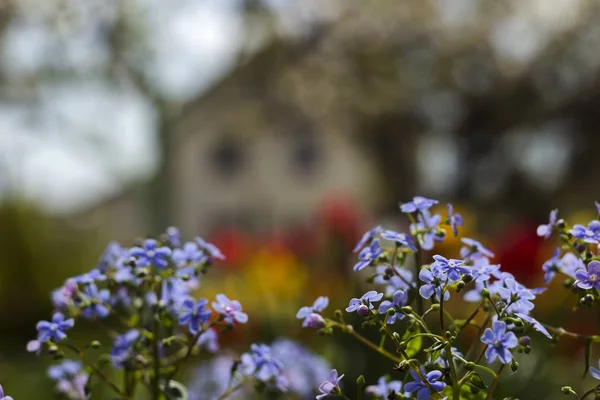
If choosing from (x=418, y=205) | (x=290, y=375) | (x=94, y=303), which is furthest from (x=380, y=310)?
(x=290, y=375)

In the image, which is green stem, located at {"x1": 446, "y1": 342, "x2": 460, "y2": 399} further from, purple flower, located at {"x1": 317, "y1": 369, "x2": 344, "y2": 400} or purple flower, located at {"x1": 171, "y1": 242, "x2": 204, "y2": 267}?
purple flower, located at {"x1": 171, "y1": 242, "x2": 204, "y2": 267}

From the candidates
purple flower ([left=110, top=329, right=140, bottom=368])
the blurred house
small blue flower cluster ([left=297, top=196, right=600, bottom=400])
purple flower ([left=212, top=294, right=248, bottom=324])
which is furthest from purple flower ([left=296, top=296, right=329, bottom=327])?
the blurred house

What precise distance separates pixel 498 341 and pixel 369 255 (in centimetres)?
27

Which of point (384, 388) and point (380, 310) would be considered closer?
point (380, 310)

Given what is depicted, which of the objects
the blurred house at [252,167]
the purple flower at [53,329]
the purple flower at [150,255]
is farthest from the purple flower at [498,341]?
the blurred house at [252,167]

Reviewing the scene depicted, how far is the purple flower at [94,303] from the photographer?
1.41 meters

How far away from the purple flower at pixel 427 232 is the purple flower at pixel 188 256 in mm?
400

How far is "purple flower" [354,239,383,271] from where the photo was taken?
1177 mm

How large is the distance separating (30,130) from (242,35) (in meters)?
5.21

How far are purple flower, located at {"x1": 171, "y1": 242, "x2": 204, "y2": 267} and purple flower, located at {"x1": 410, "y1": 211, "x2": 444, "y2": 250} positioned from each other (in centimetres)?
40

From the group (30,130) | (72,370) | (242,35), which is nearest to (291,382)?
(72,370)

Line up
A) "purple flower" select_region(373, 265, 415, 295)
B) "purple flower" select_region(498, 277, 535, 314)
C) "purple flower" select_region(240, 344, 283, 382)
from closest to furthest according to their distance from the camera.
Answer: "purple flower" select_region(498, 277, 535, 314), "purple flower" select_region(373, 265, 415, 295), "purple flower" select_region(240, 344, 283, 382)

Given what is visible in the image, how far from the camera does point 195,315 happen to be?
1255 millimetres

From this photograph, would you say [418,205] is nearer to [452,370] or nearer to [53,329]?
[452,370]
